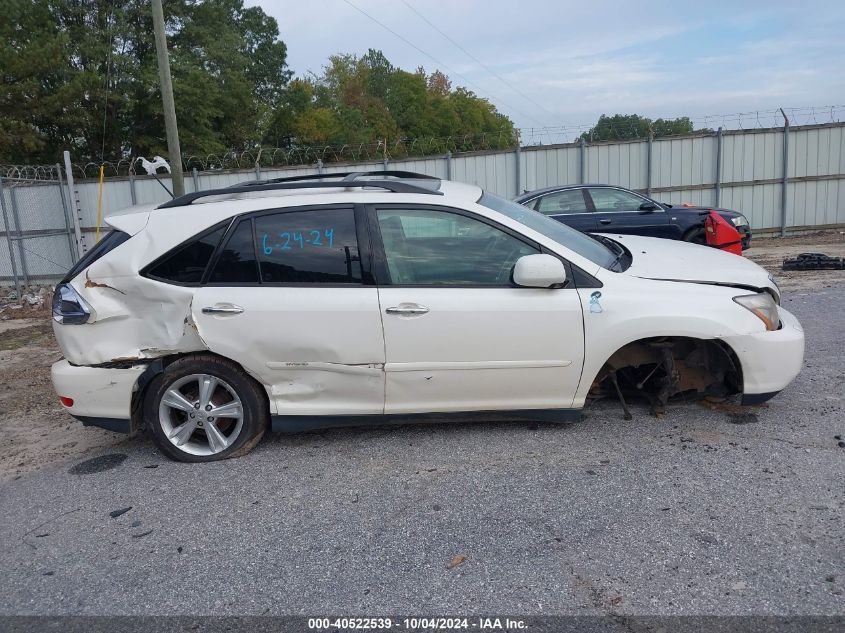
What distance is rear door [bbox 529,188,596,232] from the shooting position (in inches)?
425

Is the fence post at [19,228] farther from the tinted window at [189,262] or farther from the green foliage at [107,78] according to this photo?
the green foliage at [107,78]

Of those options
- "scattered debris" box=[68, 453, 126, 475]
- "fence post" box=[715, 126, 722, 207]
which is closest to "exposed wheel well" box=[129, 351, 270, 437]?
"scattered debris" box=[68, 453, 126, 475]

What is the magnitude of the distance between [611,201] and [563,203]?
31.6 inches

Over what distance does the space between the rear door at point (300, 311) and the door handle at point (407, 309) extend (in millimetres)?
97

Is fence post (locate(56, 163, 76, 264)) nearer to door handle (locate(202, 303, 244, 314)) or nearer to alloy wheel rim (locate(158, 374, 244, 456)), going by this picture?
alloy wheel rim (locate(158, 374, 244, 456))

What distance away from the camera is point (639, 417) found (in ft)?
14.4

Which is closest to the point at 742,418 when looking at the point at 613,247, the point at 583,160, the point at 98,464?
the point at 613,247

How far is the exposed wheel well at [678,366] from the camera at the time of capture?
4145mm

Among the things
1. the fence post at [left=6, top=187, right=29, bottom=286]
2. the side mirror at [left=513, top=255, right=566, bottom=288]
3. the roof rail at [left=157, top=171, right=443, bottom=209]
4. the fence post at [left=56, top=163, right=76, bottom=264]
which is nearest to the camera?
the side mirror at [left=513, top=255, right=566, bottom=288]

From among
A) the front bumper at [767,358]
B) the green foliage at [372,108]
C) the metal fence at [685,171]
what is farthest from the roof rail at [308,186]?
the green foliage at [372,108]

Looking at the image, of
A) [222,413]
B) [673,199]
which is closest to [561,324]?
[222,413]

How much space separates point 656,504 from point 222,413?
A: 256 cm

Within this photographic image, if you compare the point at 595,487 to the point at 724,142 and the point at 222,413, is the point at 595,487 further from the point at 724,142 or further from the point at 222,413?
the point at 724,142

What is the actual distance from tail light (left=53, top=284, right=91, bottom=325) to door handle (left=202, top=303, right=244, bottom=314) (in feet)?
2.55
